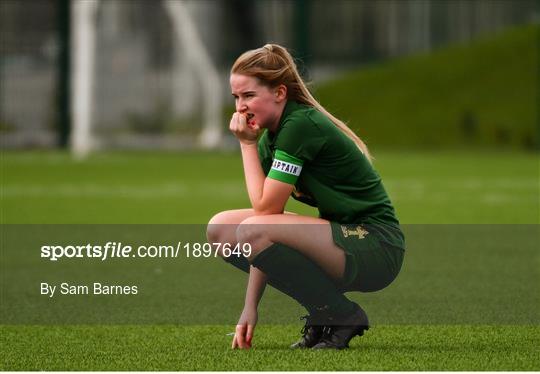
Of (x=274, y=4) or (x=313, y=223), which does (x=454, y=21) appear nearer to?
(x=274, y=4)

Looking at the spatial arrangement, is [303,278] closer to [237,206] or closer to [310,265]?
[310,265]

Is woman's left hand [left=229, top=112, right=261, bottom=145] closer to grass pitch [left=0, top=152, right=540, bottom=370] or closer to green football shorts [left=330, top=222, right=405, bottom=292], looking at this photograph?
green football shorts [left=330, top=222, right=405, bottom=292]

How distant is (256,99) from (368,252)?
62 centimetres

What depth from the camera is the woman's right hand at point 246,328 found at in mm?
4492

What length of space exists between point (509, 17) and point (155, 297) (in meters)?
18.6

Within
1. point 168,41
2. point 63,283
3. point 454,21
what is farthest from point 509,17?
point 63,283

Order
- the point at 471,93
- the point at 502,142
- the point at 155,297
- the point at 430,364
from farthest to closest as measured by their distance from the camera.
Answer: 1. the point at 471,93
2. the point at 502,142
3. the point at 155,297
4. the point at 430,364

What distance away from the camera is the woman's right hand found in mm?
4492

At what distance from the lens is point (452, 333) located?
4.89 m

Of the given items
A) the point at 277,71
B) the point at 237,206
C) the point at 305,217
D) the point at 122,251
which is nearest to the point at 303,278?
the point at 305,217

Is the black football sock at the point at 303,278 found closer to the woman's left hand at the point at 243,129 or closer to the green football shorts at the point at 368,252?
the green football shorts at the point at 368,252

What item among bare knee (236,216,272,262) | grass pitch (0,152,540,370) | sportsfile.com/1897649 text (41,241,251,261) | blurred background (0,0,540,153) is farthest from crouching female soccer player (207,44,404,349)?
blurred background (0,0,540,153)

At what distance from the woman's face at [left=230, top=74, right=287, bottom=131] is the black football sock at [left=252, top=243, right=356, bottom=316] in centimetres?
43

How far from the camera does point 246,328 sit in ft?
14.8
